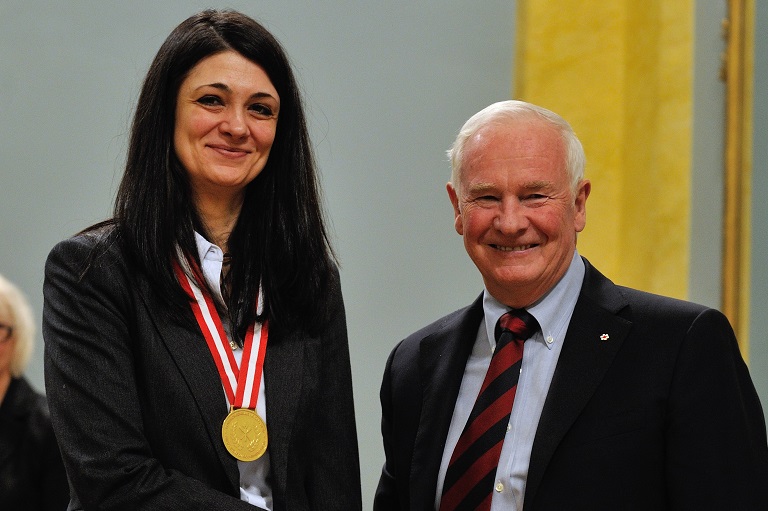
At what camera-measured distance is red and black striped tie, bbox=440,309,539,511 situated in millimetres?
2463

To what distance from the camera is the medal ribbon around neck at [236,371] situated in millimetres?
2268

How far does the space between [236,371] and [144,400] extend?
0.66 ft

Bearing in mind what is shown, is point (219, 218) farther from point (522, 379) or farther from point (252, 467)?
point (522, 379)

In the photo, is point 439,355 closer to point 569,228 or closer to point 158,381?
point 569,228

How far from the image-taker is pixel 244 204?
259 centimetres

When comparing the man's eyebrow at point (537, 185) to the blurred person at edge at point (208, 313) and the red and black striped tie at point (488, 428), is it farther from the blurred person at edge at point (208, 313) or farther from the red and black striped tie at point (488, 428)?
the blurred person at edge at point (208, 313)

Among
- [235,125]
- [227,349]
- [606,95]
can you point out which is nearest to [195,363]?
[227,349]

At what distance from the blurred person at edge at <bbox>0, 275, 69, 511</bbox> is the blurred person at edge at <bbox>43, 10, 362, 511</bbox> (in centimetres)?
149

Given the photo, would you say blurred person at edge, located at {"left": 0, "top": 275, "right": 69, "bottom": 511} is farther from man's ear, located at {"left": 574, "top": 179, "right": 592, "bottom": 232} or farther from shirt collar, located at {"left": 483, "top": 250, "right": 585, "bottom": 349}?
man's ear, located at {"left": 574, "top": 179, "right": 592, "bottom": 232}

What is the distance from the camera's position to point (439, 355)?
2.82 metres

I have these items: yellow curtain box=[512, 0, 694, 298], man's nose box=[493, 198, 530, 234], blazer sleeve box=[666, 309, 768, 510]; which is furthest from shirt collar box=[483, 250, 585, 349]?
yellow curtain box=[512, 0, 694, 298]

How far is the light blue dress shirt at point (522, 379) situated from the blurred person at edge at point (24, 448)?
1.63 m

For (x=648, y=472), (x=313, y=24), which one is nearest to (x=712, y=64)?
(x=313, y=24)

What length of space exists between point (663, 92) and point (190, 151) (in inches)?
124
